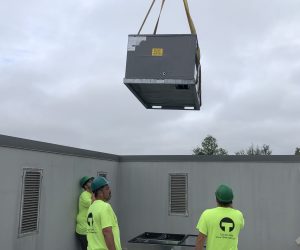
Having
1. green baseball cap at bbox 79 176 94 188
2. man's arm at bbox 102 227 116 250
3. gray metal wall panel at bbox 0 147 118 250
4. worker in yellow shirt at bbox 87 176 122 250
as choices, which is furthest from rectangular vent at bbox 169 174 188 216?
man's arm at bbox 102 227 116 250

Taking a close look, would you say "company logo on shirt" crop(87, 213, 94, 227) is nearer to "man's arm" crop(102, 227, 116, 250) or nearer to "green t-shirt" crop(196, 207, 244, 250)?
"man's arm" crop(102, 227, 116, 250)

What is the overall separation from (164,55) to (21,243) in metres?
3.26

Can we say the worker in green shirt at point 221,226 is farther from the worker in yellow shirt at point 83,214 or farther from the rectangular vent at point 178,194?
the rectangular vent at point 178,194

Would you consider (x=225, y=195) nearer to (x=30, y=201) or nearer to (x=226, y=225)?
(x=226, y=225)

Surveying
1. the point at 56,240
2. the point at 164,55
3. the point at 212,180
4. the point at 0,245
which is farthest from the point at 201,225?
the point at 212,180

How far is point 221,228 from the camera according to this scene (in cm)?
364

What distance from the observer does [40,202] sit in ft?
19.1

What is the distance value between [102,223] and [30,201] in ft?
8.34

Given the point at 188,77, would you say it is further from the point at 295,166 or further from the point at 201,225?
the point at 295,166

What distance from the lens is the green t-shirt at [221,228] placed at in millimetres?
3635

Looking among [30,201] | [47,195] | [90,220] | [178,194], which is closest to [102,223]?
[90,220]

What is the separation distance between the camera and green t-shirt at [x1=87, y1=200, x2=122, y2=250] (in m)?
3.44

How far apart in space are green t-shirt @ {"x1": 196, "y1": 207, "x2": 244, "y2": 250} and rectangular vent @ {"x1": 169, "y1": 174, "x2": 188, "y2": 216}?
195 inches

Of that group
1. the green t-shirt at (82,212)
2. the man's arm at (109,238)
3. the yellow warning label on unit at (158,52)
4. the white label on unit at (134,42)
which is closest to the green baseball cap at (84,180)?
the green t-shirt at (82,212)
